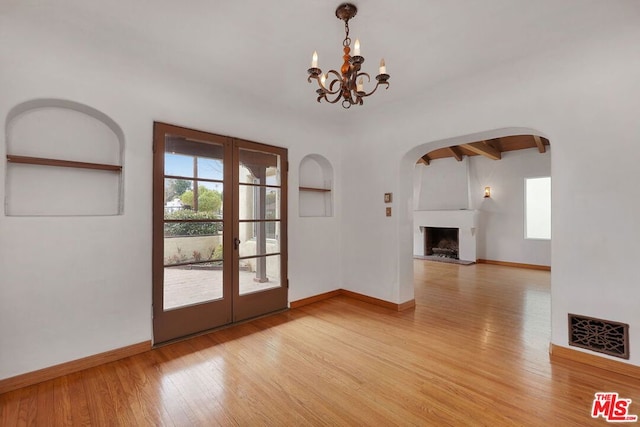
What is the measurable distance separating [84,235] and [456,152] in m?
8.04

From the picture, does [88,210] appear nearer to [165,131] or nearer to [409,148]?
[165,131]

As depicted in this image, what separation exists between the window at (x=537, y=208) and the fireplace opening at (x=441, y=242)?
1.85 meters

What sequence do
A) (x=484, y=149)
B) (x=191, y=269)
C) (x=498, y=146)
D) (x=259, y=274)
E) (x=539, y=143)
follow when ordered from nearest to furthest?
(x=191, y=269), (x=259, y=274), (x=539, y=143), (x=484, y=149), (x=498, y=146)

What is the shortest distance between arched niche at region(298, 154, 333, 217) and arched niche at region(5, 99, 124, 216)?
2437 millimetres

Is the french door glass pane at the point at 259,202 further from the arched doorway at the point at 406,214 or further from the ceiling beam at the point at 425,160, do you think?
the ceiling beam at the point at 425,160

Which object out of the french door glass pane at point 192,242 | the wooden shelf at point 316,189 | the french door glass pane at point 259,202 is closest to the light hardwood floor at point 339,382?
the french door glass pane at point 192,242

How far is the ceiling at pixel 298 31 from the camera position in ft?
6.55

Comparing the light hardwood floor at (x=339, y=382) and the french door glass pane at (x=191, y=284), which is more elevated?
the french door glass pane at (x=191, y=284)

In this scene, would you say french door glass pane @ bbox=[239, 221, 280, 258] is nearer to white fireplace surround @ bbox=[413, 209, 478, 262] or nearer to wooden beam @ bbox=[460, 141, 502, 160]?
wooden beam @ bbox=[460, 141, 502, 160]

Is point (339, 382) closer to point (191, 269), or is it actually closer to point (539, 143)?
point (191, 269)

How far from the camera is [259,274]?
12.5 ft

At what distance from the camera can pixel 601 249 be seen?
250 centimetres

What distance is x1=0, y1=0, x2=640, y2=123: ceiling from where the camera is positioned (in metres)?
2.00

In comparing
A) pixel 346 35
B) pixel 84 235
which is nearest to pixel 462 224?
pixel 346 35
